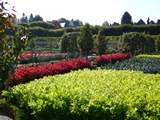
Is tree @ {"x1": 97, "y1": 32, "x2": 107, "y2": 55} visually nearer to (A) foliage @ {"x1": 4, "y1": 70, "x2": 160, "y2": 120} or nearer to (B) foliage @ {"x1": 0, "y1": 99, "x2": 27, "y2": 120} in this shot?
(A) foliage @ {"x1": 4, "y1": 70, "x2": 160, "y2": 120}

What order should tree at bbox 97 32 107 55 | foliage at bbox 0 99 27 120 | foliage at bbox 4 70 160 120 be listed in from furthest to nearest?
tree at bbox 97 32 107 55 → foliage at bbox 0 99 27 120 → foliage at bbox 4 70 160 120

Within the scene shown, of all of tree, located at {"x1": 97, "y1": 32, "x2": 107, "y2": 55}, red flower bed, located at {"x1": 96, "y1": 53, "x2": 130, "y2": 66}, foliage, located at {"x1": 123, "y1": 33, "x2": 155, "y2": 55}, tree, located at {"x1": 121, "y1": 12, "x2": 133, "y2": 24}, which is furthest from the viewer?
tree, located at {"x1": 121, "y1": 12, "x2": 133, "y2": 24}

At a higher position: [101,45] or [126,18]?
[126,18]

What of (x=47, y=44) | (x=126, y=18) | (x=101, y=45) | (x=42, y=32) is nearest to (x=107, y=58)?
(x=101, y=45)

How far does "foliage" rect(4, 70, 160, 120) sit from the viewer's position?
9539mm

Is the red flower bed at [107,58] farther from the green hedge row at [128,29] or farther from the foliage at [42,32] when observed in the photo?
the foliage at [42,32]

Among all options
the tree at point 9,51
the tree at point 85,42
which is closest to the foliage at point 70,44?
the tree at point 85,42

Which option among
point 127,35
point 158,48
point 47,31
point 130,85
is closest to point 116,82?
point 130,85

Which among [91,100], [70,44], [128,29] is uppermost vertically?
[91,100]

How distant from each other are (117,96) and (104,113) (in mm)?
869

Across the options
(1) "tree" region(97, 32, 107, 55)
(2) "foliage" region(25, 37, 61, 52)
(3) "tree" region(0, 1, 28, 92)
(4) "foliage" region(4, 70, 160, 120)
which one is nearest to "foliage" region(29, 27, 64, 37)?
(2) "foliage" region(25, 37, 61, 52)

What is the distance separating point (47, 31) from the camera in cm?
6184

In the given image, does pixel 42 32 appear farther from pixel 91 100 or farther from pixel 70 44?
pixel 91 100

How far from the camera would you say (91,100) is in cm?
1037
